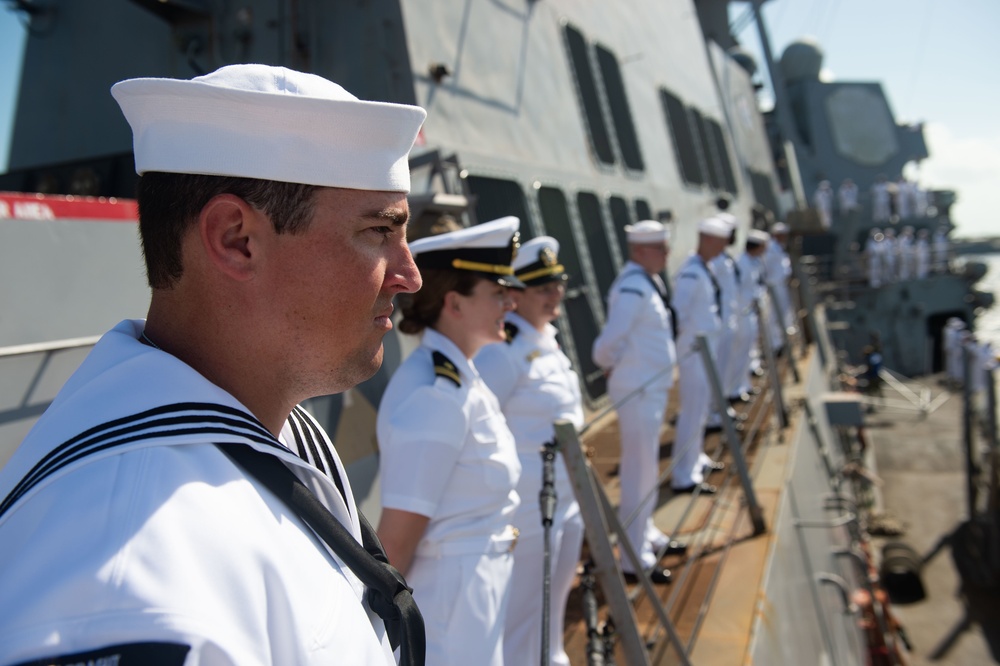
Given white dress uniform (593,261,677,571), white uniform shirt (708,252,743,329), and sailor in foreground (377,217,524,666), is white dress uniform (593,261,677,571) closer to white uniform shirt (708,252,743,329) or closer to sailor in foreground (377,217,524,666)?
sailor in foreground (377,217,524,666)

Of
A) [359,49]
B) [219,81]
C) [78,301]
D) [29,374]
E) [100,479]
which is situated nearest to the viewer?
[100,479]

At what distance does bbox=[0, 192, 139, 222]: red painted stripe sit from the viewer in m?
1.84

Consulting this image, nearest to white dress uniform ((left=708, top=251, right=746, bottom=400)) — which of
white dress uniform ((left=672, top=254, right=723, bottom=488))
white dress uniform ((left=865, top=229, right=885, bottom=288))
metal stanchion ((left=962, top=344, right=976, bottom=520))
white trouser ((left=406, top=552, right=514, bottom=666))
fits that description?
white dress uniform ((left=672, top=254, right=723, bottom=488))

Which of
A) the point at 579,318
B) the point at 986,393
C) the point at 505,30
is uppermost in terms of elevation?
the point at 505,30

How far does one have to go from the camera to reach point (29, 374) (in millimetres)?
1761

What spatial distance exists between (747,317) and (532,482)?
4889 millimetres

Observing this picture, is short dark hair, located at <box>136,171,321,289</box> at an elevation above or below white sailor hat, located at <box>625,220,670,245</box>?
above

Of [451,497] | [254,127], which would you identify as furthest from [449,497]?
[254,127]

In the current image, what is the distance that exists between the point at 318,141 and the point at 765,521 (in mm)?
3604

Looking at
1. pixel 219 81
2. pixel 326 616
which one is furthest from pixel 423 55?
pixel 326 616

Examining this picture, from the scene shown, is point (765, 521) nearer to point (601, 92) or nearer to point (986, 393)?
point (601, 92)

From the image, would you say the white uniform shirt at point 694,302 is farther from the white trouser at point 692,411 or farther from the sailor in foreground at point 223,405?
the sailor in foreground at point 223,405

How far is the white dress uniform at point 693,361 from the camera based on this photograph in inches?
195

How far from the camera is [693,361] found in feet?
16.5
